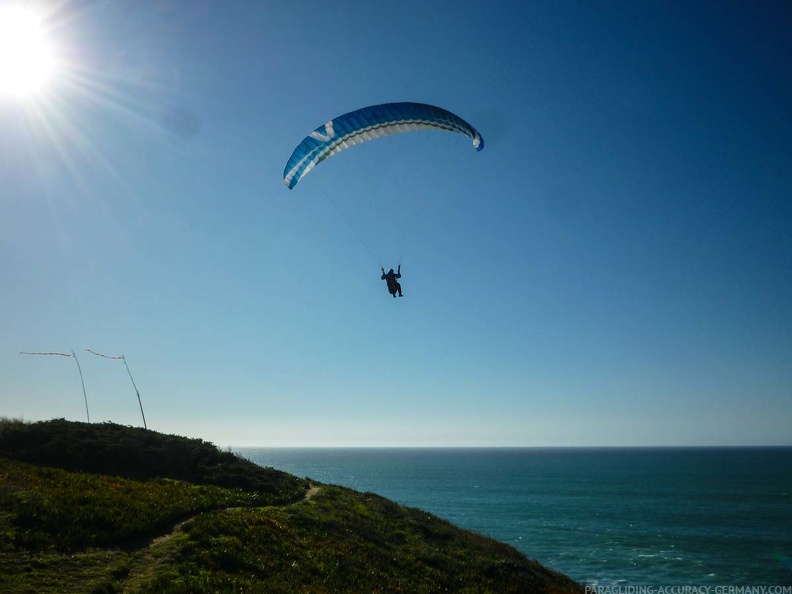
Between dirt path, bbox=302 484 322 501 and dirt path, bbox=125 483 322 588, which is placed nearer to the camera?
dirt path, bbox=125 483 322 588

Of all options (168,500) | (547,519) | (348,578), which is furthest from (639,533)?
(168,500)

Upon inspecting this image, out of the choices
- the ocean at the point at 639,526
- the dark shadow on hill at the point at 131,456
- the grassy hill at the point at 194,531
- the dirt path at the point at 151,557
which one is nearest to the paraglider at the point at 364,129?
the grassy hill at the point at 194,531

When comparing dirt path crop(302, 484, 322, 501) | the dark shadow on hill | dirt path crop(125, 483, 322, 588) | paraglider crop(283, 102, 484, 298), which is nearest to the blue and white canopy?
paraglider crop(283, 102, 484, 298)

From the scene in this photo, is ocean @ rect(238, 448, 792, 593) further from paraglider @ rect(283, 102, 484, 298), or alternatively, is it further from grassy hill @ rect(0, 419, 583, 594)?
paraglider @ rect(283, 102, 484, 298)

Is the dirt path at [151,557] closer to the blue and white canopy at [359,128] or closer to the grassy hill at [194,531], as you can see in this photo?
the grassy hill at [194,531]

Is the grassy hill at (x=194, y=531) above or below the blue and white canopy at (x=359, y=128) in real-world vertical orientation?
below

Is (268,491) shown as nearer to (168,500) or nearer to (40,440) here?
(168,500)

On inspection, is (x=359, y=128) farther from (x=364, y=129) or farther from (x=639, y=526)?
(x=639, y=526)
